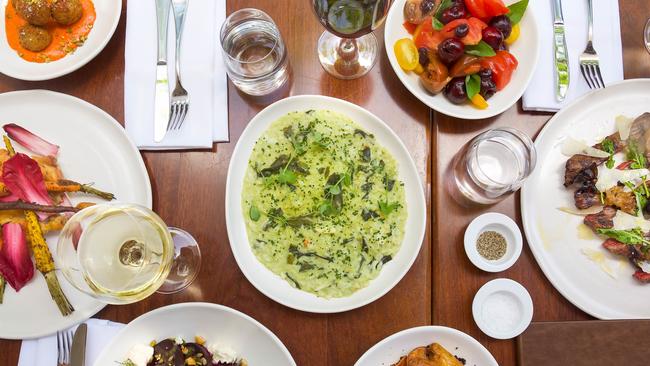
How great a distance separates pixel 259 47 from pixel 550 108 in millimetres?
892

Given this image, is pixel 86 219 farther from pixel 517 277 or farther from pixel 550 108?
pixel 550 108

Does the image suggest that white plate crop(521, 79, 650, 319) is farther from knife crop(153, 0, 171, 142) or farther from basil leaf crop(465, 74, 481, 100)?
knife crop(153, 0, 171, 142)

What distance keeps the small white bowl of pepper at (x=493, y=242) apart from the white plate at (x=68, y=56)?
1.19 m

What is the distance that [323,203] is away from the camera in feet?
4.62

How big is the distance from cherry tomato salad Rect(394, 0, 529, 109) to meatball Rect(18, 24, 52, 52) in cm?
103

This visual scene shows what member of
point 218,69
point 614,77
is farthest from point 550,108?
point 218,69

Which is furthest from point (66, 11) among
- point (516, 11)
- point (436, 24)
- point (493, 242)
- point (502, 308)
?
point (502, 308)

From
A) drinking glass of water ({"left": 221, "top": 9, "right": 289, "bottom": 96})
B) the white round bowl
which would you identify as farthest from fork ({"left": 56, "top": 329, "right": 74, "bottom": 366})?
the white round bowl

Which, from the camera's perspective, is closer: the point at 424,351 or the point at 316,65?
the point at 424,351

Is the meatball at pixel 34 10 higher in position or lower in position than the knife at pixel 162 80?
higher

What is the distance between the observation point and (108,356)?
4.22 ft

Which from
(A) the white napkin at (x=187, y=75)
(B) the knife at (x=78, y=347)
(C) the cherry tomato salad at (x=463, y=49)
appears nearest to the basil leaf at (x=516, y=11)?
(C) the cherry tomato salad at (x=463, y=49)

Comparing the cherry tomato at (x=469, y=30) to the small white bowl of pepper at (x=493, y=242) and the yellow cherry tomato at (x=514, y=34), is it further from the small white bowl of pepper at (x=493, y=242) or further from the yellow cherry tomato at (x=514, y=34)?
the small white bowl of pepper at (x=493, y=242)

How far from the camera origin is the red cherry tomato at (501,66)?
1.40 metres
